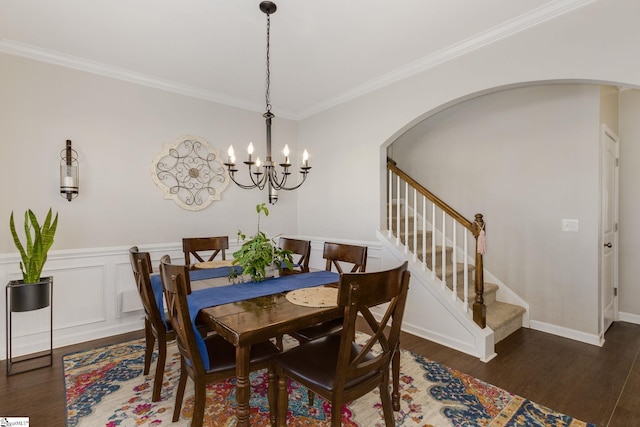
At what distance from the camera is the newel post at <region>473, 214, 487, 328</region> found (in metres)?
2.68

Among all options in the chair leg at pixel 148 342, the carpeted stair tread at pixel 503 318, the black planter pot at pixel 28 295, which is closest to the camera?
the chair leg at pixel 148 342

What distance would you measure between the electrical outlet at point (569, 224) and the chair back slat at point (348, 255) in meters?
2.16

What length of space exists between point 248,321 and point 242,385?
30 cm

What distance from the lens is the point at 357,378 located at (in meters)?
1.53

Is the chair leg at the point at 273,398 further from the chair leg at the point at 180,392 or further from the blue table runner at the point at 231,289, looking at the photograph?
the chair leg at the point at 180,392

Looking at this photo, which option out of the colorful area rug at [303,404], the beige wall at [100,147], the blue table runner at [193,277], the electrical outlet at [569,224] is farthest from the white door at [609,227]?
the beige wall at [100,147]

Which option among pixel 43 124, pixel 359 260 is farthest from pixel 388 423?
pixel 43 124

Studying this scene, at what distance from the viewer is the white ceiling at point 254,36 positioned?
2195mm

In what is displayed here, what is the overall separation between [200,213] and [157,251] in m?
0.62

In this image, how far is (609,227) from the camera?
10.4ft

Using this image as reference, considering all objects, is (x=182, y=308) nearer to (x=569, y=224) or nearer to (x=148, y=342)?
(x=148, y=342)

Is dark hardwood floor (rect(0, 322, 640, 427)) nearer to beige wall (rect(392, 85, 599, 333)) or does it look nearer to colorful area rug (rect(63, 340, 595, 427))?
colorful area rug (rect(63, 340, 595, 427))

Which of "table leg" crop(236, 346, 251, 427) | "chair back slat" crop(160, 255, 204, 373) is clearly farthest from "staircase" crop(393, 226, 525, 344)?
"chair back slat" crop(160, 255, 204, 373)

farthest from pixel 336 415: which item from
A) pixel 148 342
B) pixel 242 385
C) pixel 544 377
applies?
pixel 544 377
